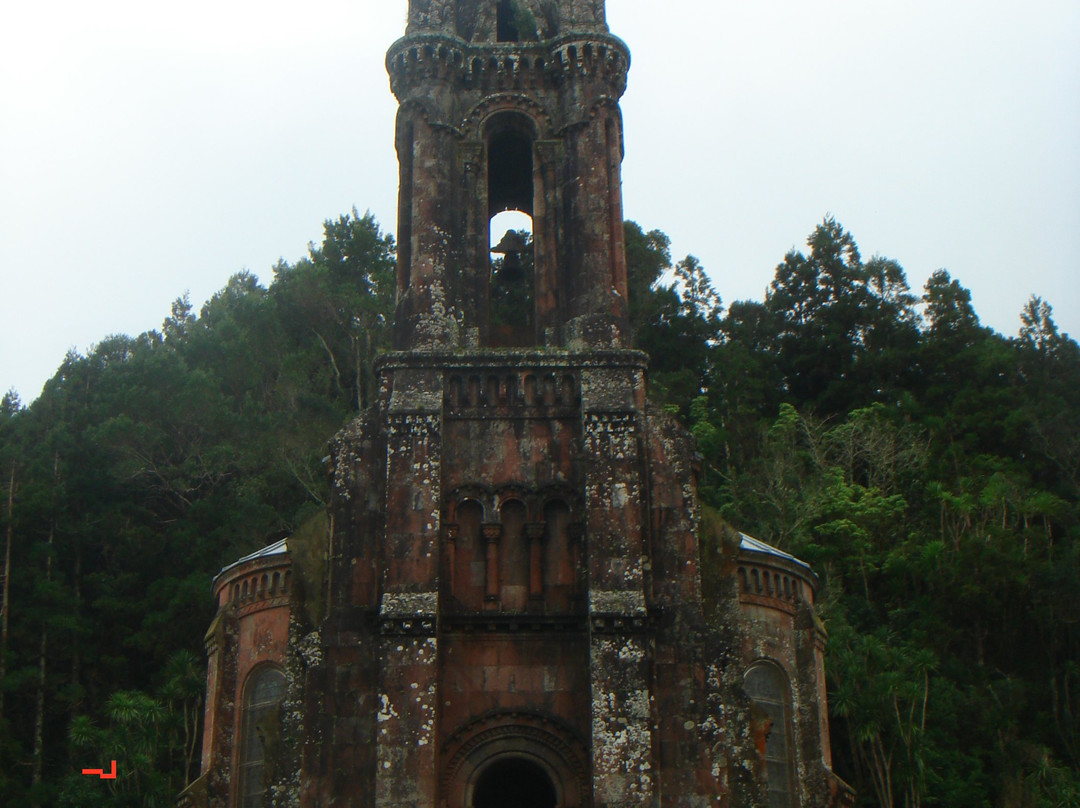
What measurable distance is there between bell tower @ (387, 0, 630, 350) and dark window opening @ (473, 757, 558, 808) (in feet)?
22.5

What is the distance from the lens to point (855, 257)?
210 ft

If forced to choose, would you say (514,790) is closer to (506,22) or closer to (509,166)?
(509,166)

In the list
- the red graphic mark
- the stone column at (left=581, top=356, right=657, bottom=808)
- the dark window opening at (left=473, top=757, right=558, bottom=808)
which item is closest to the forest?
the red graphic mark

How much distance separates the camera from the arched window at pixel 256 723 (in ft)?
84.6

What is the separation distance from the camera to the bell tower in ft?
70.6

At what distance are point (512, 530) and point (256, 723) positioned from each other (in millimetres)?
9659

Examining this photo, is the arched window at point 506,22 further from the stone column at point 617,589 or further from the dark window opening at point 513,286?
the stone column at point 617,589

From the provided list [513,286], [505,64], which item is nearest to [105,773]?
[513,286]

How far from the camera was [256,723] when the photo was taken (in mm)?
26406

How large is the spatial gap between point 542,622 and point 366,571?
2752 mm

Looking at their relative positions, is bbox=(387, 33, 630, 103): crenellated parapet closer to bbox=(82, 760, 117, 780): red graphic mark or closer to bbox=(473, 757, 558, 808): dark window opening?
bbox=(473, 757, 558, 808): dark window opening

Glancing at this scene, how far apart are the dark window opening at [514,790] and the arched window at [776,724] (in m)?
5.83

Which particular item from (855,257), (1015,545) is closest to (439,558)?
(1015,545)

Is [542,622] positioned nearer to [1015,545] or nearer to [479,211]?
[479,211]
